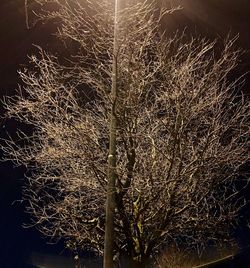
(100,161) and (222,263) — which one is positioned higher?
(100,161)

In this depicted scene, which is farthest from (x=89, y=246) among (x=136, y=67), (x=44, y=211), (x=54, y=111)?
(x=136, y=67)

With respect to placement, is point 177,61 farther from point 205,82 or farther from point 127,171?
A: point 127,171

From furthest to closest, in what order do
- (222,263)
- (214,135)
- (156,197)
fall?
(222,263)
(214,135)
(156,197)

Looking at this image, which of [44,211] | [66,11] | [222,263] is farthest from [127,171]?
[222,263]

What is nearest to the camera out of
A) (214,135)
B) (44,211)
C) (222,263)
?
(214,135)

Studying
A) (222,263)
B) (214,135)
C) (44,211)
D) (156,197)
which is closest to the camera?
(156,197)

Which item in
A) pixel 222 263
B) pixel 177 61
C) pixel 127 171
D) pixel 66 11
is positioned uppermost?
pixel 66 11

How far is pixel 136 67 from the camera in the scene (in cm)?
966

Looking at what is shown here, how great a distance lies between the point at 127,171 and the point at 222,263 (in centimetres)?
768

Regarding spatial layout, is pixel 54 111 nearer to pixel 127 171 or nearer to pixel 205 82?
pixel 127 171

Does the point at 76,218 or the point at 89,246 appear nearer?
the point at 76,218

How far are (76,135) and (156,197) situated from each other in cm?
191

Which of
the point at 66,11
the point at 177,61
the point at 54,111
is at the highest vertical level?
the point at 66,11

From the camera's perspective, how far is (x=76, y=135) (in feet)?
31.3
